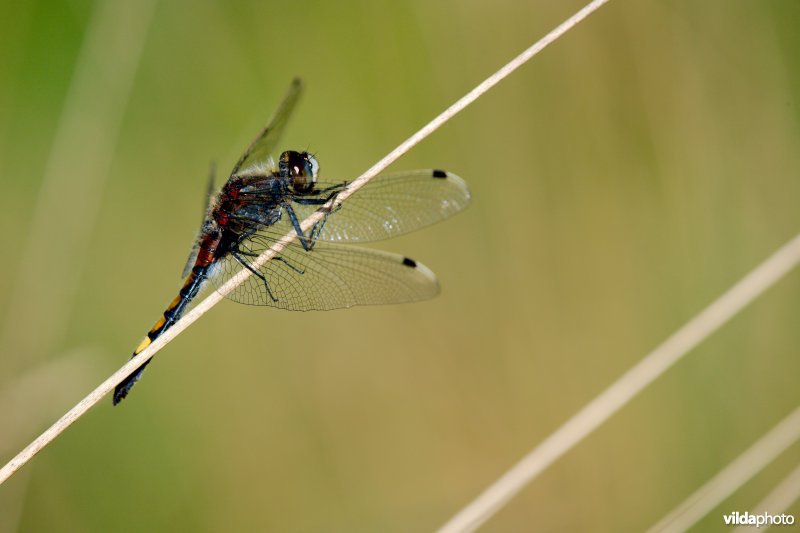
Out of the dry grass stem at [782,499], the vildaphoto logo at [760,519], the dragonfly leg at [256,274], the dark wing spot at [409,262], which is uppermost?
the dark wing spot at [409,262]

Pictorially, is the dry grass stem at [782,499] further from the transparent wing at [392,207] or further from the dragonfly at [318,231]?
the transparent wing at [392,207]

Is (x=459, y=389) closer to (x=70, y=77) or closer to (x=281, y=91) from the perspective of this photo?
(x=281, y=91)

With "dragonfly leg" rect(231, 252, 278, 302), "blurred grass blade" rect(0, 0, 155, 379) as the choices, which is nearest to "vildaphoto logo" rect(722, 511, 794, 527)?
"dragonfly leg" rect(231, 252, 278, 302)

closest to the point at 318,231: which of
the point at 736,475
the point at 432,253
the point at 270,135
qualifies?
the point at 270,135

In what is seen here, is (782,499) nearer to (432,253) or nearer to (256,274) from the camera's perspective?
(256,274)

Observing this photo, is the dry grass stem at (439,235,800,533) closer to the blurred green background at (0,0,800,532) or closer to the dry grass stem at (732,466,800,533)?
the dry grass stem at (732,466,800,533)

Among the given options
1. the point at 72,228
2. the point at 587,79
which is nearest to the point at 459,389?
the point at 587,79

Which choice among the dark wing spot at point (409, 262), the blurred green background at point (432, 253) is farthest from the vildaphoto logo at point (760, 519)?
the dark wing spot at point (409, 262)
